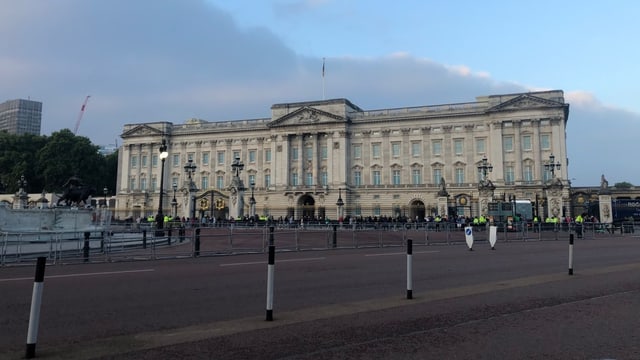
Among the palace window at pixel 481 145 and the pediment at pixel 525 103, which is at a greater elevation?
the pediment at pixel 525 103

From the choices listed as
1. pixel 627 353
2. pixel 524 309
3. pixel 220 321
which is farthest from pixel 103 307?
pixel 627 353

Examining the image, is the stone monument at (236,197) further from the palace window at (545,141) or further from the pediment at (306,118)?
the palace window at (545,141)

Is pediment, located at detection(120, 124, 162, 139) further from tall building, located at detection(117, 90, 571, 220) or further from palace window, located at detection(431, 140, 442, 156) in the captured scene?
palace window, located at detection(431, 140, 442, 156)

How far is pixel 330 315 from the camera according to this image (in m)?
7.55

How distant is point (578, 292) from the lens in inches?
384

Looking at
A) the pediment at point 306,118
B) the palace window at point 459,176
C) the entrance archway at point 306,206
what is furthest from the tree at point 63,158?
the palace window at point 459,176

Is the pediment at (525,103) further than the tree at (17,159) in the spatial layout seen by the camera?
No

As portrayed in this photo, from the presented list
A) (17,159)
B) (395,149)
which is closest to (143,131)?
(17,159)

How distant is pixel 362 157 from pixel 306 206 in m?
13.1

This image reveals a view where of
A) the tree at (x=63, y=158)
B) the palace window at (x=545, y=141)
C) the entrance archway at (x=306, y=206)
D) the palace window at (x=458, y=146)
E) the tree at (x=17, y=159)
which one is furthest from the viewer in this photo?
the tree at (x=17, y=159)

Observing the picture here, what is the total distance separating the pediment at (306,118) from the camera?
8438cm

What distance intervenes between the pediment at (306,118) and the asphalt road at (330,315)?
71944 mm

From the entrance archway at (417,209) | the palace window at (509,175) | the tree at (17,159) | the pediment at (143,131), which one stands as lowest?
the entrance archway at (417,209)

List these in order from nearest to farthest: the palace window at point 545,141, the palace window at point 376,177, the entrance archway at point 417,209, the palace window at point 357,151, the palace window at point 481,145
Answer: the palace window at point 545,141 → the palace window at point 481,145 → the entrance archway at point 417,209 → the palace window at point 376,177 → the palace window at point 357,151
